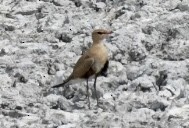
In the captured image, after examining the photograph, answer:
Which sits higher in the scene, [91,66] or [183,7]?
[183,7]

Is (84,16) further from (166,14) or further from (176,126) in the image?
(176,126)

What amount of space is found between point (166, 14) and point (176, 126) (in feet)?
13.0

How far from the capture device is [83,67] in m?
10.2

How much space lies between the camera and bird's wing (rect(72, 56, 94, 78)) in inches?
402

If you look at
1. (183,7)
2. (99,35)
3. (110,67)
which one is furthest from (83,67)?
(183,7)

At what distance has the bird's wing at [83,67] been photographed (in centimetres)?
1020

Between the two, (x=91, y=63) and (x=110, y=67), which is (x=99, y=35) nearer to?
(x=91, y=63)

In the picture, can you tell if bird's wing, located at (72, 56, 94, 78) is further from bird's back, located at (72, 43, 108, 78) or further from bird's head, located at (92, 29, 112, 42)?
bird's head, located at (92, 29, 112, 42)

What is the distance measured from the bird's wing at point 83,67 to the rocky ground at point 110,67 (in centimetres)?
34

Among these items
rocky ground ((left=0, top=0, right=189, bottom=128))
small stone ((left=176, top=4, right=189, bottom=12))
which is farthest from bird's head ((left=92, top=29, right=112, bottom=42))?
small stone ((left=176, top=4, right=189, bottom=12))

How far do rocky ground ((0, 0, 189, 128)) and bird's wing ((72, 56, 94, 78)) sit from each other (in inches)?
13.4

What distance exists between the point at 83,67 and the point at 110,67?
1.00m

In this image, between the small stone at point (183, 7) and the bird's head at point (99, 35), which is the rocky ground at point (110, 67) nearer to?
the small stone at point (183, 7)

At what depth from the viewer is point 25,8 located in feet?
44.9
